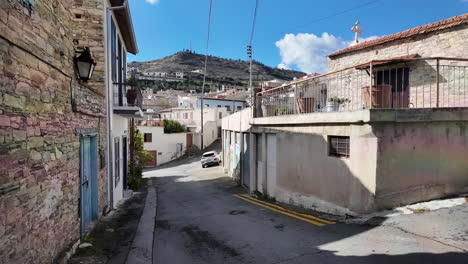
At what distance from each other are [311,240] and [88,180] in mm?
4725

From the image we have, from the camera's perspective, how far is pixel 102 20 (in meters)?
8.00

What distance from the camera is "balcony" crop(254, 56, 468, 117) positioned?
707 cm

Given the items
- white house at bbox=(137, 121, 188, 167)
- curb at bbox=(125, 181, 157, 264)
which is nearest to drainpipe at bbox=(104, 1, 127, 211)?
curb at bbox=(125, 181, 157, 264)

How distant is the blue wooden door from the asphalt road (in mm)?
1508

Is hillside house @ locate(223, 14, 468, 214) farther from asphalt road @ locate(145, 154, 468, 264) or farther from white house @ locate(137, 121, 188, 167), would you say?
white house @ locate(137, 121, 188, 167)

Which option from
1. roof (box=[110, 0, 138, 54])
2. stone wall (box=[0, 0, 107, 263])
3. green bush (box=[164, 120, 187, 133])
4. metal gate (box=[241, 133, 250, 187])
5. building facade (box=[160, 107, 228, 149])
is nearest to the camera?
stone wall (box=[0, 0, 107, 263])

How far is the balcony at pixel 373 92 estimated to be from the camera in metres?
7.07

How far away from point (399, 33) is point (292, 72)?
481 ft

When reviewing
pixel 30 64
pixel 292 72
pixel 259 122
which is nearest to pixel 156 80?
pixel 292 72

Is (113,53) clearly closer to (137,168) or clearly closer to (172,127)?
(137,168)

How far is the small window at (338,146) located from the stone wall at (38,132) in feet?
18.9

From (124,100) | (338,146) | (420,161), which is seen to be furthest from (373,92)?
(124,100)

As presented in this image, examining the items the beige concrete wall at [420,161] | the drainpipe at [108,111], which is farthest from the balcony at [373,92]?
the drainpipe at [108,111]

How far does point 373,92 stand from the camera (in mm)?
6633
